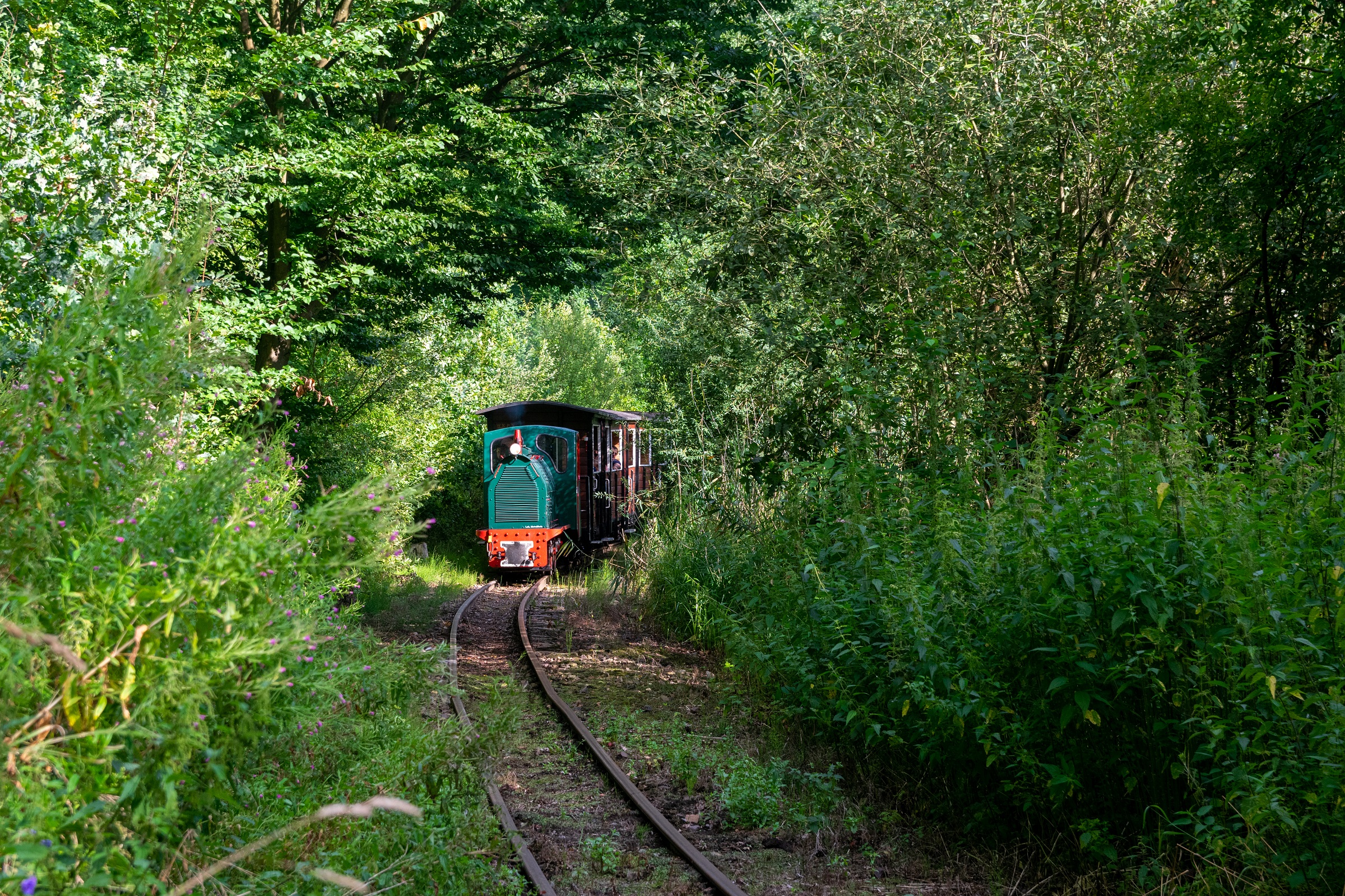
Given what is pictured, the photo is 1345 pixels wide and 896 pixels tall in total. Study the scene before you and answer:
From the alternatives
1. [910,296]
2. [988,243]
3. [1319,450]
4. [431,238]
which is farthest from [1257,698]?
[431,238]

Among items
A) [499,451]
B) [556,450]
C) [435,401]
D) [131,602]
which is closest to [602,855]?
[131,602]

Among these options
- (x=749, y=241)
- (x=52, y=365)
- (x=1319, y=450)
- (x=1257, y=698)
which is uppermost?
(x=749, y=241)

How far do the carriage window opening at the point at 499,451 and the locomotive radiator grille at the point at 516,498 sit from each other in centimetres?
55

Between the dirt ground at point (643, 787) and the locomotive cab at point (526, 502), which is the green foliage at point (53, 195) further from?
the locomotive cab at point (526, 502)

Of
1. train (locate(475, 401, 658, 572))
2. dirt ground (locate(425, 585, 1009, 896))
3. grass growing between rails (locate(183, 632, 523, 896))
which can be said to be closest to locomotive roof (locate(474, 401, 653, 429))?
train (locate(475, 401, 658, 572))

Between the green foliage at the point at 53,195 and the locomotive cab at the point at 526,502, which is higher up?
the green foliage at the point at 53,195

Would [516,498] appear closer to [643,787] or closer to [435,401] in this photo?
[435,401]

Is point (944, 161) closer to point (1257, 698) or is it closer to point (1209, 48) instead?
point (1209, 48)

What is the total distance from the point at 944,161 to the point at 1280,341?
10.6ft

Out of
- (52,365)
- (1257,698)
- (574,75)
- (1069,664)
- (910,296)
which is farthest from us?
(574,75)

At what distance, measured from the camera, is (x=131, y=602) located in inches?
104

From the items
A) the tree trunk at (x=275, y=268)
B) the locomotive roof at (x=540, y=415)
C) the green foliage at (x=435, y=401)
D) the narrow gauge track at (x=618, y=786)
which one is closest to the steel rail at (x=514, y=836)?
the narrow gauge track at (x=618, y=786)

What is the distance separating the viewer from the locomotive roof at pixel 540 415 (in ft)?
65.2

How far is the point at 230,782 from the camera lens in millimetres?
3332
